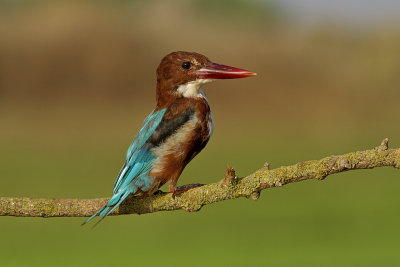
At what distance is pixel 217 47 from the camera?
60.7ft

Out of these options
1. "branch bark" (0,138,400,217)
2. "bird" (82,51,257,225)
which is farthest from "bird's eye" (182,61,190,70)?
"branch bark" (0,138,400,217)

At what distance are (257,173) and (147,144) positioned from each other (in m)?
0.74

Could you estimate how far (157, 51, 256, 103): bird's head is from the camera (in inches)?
114

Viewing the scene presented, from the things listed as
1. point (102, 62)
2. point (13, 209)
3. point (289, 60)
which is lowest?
point (13, 209)

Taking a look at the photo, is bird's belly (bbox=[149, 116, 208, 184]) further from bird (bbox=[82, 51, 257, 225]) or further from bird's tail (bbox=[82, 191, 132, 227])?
bird's tail (bbox=[82, 191, 132, 227])

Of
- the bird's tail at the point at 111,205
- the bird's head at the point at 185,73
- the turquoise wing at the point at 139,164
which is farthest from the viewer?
the bird's head at the point at 185,73

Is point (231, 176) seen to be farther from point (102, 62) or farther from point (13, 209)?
point (102, 62)

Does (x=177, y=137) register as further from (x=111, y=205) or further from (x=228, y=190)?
(x=228, y=190)

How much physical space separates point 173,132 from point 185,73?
255 millimetres

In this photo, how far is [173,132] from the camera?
9.43ft

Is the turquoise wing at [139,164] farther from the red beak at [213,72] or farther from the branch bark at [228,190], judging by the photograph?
the red beak at [213,72]

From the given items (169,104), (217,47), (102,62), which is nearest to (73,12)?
(102,62)

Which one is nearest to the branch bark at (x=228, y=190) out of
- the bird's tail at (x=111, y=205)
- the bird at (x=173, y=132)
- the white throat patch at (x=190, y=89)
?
the bird's tail at (x=111, y=205)

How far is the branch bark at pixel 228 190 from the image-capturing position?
210 cm
